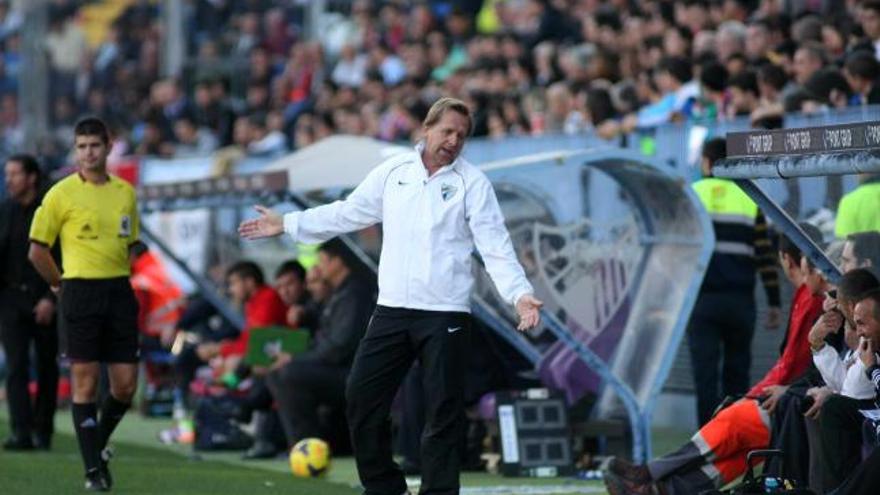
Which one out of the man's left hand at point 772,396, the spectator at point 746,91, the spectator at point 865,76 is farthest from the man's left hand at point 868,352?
the spectator at point 746,91

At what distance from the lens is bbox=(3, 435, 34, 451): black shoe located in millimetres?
14430

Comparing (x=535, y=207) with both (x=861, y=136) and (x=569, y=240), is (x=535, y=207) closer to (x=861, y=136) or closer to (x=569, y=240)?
(x=569, y=240)

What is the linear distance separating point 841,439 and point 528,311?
151cm

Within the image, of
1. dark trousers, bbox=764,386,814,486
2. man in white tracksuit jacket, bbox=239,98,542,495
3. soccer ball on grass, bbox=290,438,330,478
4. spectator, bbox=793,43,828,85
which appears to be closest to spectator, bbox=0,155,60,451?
soccer ball on grass, bbox=290,438,330,478

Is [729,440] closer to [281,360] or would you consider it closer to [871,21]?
[281,360]

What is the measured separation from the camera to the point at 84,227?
12.0 metres

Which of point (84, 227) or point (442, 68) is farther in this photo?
point (442, 68)

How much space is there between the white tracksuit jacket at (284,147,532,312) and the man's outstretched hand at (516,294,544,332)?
0.41 feet

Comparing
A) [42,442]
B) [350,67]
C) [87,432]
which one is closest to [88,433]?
[87,432]

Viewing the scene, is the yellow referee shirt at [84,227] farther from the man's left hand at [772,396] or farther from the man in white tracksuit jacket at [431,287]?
the man's left hand at [772,396]

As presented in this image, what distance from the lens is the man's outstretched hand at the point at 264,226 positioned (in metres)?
10.3

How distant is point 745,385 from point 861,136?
16.1 ft

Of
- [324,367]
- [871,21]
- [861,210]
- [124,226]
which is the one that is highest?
[871,21]

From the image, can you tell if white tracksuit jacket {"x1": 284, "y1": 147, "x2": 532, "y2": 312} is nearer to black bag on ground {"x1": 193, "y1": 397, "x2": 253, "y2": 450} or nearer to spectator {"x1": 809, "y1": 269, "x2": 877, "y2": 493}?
spectator {"x1": 809, "y1": 269, "x2": 877, "y2": 493}
